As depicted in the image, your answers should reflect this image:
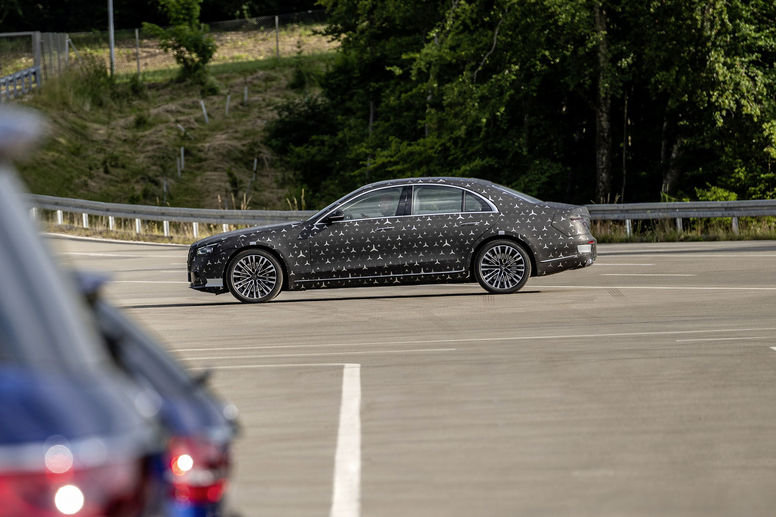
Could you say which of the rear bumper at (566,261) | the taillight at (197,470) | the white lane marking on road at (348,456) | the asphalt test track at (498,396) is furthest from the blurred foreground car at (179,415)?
the rear bumper at (566,261)

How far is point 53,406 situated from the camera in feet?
5.56

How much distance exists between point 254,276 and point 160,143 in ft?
141

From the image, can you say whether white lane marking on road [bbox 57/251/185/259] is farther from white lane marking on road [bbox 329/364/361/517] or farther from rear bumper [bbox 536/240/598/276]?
white lane marking on road [bbox 329/364/361/517]

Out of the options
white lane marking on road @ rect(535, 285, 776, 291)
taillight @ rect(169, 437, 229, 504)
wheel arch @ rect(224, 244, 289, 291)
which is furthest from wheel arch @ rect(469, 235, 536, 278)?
taillight @ rect(169, 437, 229, 504)

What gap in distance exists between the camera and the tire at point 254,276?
1644cm

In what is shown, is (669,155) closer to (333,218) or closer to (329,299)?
(329,299)

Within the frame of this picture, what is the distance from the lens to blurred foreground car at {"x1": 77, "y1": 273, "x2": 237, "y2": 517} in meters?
2.34

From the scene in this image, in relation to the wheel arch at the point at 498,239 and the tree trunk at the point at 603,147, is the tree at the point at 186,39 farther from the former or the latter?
the wheel arch at the point at 498,239

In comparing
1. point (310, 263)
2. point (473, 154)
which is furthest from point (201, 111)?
point (310, 263)

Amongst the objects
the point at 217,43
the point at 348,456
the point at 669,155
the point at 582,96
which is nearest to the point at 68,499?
the point at 348,456

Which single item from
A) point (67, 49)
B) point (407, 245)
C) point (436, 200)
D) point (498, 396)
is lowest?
point (498, 396)

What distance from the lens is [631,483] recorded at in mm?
6117

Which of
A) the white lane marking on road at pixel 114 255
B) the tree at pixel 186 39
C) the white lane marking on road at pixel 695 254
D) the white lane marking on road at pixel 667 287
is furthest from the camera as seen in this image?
the tree at pixel 186 39

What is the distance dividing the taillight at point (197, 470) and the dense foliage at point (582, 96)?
29.5 meters
